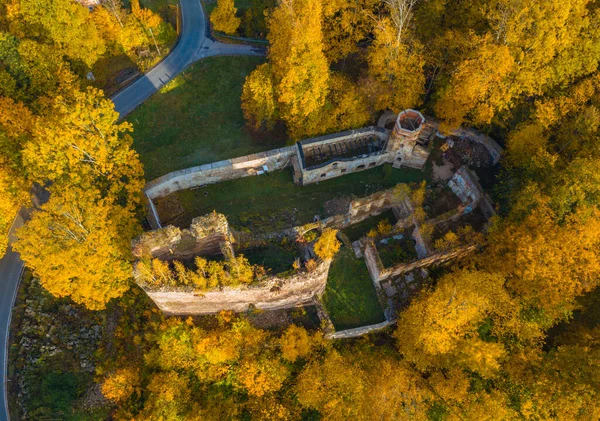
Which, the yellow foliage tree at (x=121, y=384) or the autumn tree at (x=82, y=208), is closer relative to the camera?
the autumn tree at (x=82, y=208)

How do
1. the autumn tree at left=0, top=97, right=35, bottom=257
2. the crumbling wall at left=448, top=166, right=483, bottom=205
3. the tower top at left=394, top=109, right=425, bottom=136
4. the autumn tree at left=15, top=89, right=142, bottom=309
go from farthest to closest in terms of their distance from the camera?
the tower top at left=394, top=109, right=425, bottom=136
the crumbling wall at left=448, top=166, right=483, bottom=205
the autumn tree at left=0, top=97, right=35, bottom=257
the autumn tree at left=15, top=89, right=142, bottom=309

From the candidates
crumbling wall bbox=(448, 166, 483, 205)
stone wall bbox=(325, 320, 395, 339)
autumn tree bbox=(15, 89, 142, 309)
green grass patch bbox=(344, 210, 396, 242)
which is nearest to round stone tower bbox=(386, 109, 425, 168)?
crumbling wall bbox=(448, 166, 483, 205)

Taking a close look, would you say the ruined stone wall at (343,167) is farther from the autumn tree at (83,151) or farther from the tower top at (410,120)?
the autumn tree at (83,151)

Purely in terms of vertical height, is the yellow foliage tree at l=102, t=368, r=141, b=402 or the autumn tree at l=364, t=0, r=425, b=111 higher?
the autumn tree at l=364, t=0, r=425, b=111

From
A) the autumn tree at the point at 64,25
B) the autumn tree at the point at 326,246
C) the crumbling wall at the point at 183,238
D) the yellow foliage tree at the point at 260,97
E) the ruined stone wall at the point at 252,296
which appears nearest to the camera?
the crumbling wall at the point at 183,238

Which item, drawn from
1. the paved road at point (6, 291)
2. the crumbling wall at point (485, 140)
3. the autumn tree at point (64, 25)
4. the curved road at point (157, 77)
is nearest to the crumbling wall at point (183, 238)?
the paved road at point (6, 291)

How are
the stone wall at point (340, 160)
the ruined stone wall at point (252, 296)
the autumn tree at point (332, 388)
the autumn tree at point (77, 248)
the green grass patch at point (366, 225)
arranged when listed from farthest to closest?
the stone wall at point (340, 160) → the green grass patch at point (366, 225) → the autumn tree at point (332, 388) → the ruined stone wall at point (252, 296) → the autumn tree at point (77, 248)

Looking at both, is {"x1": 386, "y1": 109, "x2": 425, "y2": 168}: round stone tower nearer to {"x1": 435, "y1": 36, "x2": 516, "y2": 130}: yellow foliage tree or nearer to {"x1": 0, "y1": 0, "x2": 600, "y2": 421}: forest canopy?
{"x1": 0, "y1": 0, "x2": 600, "y2": 421}: forest canopy
